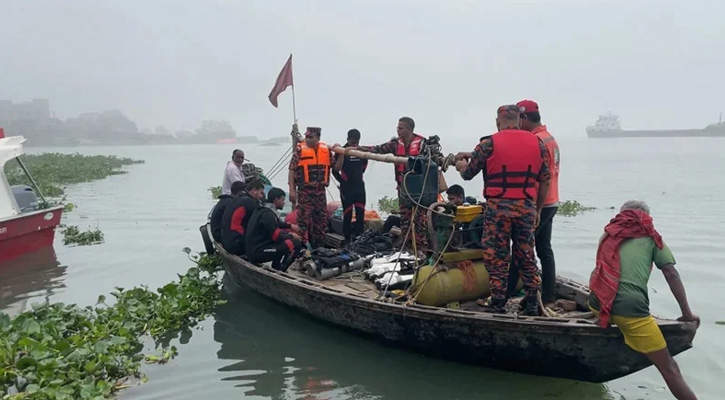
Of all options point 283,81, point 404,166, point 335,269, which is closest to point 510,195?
point 404,166

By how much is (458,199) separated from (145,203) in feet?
60.0

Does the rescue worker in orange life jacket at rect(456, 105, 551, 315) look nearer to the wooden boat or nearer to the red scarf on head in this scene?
the wooden boat

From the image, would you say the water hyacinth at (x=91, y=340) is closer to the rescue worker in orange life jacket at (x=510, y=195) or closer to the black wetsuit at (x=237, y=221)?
the black wetsuit at (x=237, y=221)

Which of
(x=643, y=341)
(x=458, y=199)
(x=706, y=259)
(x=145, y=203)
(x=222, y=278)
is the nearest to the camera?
(x=643, y=341)

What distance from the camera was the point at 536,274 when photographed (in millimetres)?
5789

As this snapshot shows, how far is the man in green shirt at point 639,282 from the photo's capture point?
4438 millimetres

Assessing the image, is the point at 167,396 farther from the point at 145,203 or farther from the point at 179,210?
the point at 145,203

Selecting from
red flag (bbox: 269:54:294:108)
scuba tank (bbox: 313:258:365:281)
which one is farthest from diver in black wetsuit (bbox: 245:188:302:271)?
red flag (bbox: 269:54:294:108)

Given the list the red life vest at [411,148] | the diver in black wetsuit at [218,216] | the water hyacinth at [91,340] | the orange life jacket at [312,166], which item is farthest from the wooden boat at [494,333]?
the diver in black wetsuit at [218,216]

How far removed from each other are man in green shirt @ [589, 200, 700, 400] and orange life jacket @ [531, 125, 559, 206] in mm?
1456

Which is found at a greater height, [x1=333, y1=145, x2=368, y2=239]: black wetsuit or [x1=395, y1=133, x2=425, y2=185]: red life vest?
[x1=395, y1=133, x2=425, y2=185]: red life vest

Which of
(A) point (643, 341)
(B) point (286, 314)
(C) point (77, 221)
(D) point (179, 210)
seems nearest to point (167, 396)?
(B) point (286, 314)

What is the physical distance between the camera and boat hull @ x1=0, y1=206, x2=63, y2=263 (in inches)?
437

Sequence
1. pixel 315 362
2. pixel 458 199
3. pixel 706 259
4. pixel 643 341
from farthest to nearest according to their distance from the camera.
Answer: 1. pixel 706 259
2. pixel 458 199
3. pixel 315 362
4. pixel 643 341
